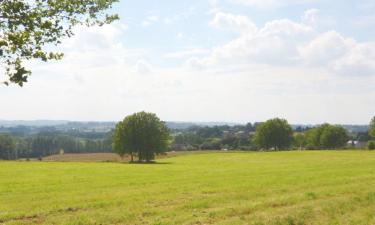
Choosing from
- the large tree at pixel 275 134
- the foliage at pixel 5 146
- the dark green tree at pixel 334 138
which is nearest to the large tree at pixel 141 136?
the large tree at pixel 275 134

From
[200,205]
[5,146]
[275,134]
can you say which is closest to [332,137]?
[275,134]

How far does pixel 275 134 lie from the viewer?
490 feet

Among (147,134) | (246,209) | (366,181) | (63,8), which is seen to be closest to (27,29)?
(63,8)

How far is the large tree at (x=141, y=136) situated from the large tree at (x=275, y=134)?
56577 mm

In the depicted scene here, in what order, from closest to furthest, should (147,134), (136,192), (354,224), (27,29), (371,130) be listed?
(27,29)
(354,224)
(136,192)
(147,134)
(371,130)

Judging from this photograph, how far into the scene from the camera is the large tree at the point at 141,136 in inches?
3873

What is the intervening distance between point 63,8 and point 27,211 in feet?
32.4

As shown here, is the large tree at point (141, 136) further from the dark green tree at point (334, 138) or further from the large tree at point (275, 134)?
the dark green tree at point (334, 138)

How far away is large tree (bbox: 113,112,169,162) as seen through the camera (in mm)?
98375

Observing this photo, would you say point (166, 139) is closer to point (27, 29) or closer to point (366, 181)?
point (366, 181)

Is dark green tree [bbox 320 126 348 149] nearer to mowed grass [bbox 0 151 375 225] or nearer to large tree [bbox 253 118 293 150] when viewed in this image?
large tree [bbox 253 118 293 150]

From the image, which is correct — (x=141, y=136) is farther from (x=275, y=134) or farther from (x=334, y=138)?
(x=334, y=138)

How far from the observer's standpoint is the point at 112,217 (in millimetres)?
18547

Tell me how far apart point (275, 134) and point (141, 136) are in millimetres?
63003
